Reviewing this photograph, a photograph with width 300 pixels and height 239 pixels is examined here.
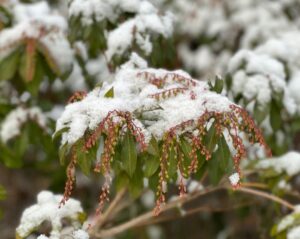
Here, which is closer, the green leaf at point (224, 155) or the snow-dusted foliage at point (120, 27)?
the green leaf at point (224, 155)

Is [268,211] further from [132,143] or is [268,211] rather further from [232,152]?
[132,143]

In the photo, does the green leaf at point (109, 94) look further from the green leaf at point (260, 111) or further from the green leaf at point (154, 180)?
the green leaf at point (260, 111)

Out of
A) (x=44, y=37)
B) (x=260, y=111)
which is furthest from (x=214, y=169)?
(x=44, y=37)

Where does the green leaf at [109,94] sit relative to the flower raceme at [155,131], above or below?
above

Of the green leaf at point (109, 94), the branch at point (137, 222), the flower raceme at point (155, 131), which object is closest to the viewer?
the flower raceme at point (155, 131)

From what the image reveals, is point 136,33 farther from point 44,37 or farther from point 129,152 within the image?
point 129,152

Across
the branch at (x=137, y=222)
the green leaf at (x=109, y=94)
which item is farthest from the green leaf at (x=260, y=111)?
the green leaf at (x=109, y=94)

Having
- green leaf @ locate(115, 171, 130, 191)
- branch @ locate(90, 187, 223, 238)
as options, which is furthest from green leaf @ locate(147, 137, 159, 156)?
branch @ locate(90, 187, 223, 238)
